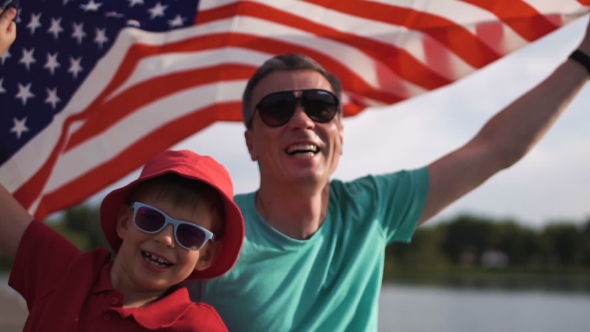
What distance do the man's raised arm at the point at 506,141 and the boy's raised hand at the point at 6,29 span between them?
196cm

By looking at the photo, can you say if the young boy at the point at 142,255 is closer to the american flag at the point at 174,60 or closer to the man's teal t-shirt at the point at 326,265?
the man's teal t-shirt at the point at 326,265

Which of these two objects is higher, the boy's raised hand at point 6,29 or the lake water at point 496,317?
the lake water at point 496,317

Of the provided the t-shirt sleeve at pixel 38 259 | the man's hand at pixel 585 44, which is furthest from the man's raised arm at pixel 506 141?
the t-shirt sleeve at pixel 38 259

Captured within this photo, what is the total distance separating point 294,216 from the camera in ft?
10.9

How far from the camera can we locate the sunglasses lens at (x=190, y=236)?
275 cm

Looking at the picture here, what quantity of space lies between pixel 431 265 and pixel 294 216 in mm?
93110

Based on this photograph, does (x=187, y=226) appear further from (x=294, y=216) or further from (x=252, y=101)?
(x=252, y=101)

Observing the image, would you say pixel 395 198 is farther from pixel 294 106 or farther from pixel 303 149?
pixel 294 106

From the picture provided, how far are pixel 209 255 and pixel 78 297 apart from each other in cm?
56

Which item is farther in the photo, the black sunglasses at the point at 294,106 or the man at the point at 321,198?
the black sunglasses at the point at 294,106

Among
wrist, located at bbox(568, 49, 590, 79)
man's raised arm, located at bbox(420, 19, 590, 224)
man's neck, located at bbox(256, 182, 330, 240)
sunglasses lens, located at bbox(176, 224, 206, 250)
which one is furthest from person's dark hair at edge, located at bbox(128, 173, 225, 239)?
wrist, located at bbox(568, 49, 590, 79)

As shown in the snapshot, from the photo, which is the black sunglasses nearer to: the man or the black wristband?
the man

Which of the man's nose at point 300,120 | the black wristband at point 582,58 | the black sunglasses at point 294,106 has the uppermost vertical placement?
the black wristband at point 582,58

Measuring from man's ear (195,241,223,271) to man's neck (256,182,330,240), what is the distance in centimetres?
40
